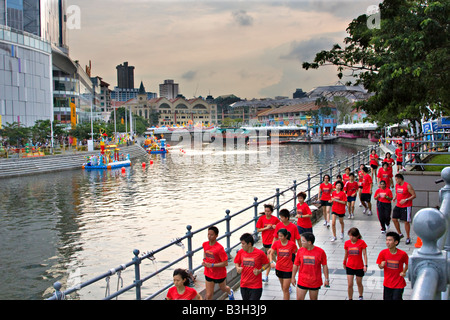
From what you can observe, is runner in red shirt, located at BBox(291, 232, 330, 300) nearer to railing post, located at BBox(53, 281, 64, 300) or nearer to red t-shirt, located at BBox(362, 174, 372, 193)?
railing post, located at BBox(53, 281, 64, 300)

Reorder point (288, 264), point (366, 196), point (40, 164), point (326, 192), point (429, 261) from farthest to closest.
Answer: point (40, 164), point (366, 196), point (326, 192), point (288, 264), point (429, 261)

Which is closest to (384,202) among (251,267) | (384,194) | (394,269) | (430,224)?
(384,194)

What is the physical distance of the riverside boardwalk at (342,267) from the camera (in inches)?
338

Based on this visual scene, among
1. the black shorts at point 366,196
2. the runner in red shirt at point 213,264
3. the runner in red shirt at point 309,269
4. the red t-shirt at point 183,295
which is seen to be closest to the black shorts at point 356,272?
the runner in red shirt at point 309,269

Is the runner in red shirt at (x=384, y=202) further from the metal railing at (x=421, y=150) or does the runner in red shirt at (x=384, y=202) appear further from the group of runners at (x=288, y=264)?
the group of runners at (x=288, y=264)

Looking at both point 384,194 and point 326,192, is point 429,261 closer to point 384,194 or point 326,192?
point 384,194

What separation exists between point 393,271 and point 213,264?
280cm

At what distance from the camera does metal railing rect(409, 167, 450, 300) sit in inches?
107

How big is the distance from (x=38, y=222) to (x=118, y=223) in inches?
150

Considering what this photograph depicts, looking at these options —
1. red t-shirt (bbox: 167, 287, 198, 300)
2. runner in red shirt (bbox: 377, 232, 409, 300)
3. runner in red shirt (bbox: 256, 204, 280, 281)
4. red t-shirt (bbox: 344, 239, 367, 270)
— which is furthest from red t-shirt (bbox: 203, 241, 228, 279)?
runner in red shirt (bbox: 377, 232, 409, 300)

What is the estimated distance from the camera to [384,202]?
12492 mm

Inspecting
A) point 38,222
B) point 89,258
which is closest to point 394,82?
point 89,258

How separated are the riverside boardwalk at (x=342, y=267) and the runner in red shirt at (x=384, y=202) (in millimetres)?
431
